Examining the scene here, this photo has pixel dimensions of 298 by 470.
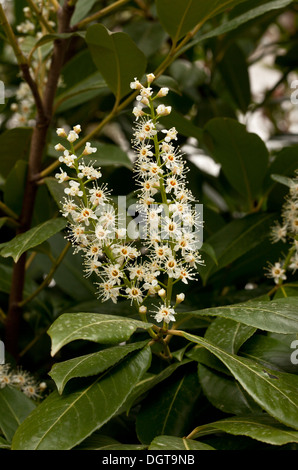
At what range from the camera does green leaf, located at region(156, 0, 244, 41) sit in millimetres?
1022

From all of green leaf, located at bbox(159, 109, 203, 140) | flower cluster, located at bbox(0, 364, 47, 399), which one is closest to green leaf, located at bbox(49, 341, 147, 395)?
flower cluster, located at bbox(0, 364, 47, 399)

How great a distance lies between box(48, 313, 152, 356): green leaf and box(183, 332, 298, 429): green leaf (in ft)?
0.32

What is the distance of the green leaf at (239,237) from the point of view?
1091 millimetres

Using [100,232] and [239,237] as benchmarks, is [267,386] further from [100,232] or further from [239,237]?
[239,237]

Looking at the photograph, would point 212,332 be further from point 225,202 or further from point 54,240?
point 225,202

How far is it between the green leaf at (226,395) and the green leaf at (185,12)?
637 mm

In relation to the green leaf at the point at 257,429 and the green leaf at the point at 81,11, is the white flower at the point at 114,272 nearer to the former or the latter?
the green leaf at the point at 257,429

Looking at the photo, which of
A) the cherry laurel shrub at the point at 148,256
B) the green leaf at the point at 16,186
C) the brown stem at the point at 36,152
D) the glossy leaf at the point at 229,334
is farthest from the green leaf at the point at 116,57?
the glossy leaf at the point at 229,334

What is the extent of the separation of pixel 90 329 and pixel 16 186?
483 millimetres

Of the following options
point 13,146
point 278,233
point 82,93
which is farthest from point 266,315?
point 82,93

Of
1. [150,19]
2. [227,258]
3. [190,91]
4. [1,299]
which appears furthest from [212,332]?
[150,19]

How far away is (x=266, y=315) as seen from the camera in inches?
30.0

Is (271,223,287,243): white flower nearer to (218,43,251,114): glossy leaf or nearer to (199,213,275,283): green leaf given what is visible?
(199,213,275,283): green leaf

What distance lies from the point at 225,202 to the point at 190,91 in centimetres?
34
